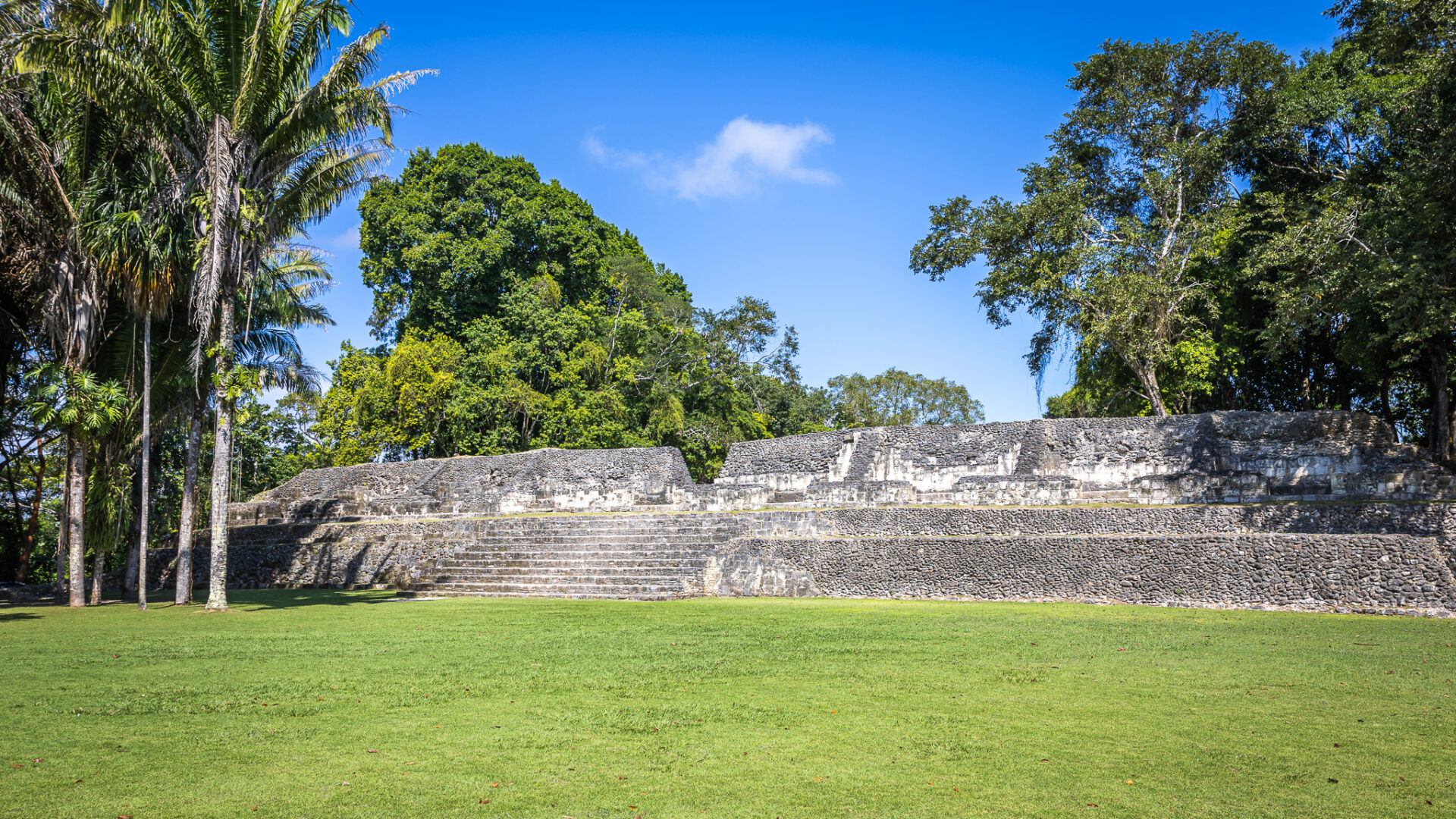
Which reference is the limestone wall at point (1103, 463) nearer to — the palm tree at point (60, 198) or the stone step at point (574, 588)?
the stone step at point (574, 588)

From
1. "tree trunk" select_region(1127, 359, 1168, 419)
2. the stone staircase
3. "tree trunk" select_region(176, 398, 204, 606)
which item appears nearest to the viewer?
"tree trunk" select_region(176, 398, 204, 606)

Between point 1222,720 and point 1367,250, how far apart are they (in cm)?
1265

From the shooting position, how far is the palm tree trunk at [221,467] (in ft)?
37.6

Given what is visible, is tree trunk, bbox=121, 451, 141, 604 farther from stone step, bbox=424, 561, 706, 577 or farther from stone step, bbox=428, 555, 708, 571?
stone step, bbox=428, 555, 708, 571

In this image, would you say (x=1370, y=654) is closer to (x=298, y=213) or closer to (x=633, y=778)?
(x=633, y=778)

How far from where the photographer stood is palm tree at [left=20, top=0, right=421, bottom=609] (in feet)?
35.1

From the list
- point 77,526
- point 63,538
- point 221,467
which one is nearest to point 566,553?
point 221,467

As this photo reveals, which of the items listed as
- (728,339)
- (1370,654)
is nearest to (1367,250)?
(1370,654)

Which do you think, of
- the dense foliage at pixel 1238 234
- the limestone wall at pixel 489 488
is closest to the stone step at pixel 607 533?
the limestone wall at pixel 489 488

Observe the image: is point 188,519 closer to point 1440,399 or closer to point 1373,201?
point 1373,201

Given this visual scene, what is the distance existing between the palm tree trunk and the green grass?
298 centimetres

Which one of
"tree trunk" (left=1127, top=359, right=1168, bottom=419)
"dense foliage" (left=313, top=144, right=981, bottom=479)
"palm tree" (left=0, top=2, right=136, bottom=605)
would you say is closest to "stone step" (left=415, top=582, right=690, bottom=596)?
"palm tree" (left=0, top=2, right=136, bottom=605)

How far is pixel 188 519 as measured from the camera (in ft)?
41.0

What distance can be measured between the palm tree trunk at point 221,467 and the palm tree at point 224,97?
0.8 inches
